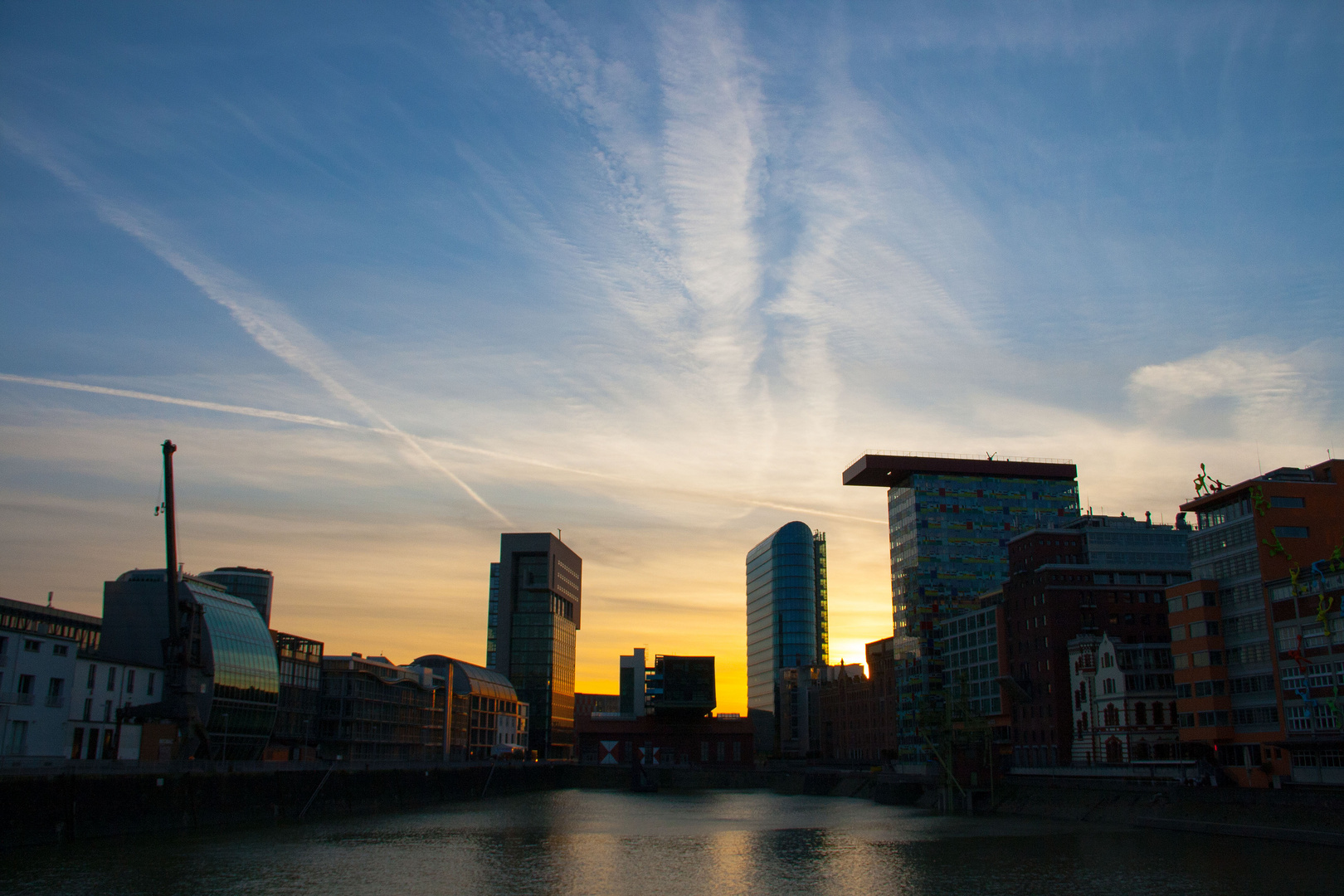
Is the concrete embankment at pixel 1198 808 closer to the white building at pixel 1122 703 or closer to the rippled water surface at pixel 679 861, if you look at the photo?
the rippled water surface at pixel 679 861

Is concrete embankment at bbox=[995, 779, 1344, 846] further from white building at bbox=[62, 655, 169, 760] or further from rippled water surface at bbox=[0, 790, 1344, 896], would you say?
white building at bbox=[62, 655, 169, 760]

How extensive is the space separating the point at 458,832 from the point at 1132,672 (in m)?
78.2

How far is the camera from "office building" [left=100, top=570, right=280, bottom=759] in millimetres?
128875

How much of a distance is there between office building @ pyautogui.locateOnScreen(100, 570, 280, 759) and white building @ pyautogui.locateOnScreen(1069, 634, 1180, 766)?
106 metres

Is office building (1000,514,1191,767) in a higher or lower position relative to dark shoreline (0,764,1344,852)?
higher

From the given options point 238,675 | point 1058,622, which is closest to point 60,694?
point 238,675

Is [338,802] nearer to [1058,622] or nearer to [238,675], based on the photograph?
[238,675]

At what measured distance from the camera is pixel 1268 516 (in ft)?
301

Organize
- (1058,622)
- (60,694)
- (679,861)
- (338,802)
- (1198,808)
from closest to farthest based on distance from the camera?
(679,861), (1198,808), (60,694), (338,802), (1058,622)

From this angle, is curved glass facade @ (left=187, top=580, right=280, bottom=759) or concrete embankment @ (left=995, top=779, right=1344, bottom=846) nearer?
concrete embankment @ (left=995, top=779, right=1344, bottom=846)

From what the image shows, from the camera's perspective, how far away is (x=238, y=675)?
138 metres

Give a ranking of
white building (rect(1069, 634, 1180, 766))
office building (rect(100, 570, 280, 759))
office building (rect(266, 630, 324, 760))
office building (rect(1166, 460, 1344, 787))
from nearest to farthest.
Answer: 1. office building (rect(1166, 460, 1344, 787))
2. white building (rect(1069, 634, 1180, 766))
3. office building (rect(100, 570, 280, 759))
4. office building (rect(266, 630, 324, 760))

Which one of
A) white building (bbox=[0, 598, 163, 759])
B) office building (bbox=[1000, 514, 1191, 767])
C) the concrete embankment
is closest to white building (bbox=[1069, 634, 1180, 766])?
office building (bbox=[1000, 514, 1191, 767])

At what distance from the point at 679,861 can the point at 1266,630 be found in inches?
2263
